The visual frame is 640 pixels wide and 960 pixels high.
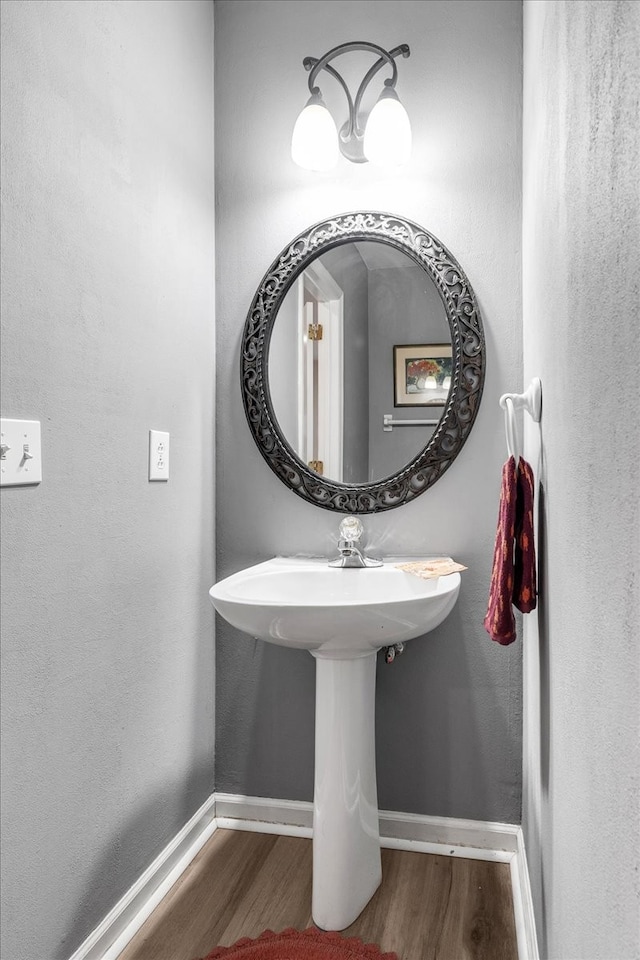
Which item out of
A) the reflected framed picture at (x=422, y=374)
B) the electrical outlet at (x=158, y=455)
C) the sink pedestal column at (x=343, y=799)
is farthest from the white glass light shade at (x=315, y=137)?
the sink pedestal column at (x=343, y=799)

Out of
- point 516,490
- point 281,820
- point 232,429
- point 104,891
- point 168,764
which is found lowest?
point 281,820

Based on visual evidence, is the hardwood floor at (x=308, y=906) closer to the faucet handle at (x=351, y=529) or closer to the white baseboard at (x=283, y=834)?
the white baseboard at (x=283, y=834)

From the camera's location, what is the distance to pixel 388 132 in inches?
67.9

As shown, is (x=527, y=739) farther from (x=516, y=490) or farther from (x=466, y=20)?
(x=466, y=20)

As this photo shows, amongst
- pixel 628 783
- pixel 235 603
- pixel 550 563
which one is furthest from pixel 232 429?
pixel 628 783

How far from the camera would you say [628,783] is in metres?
0.57

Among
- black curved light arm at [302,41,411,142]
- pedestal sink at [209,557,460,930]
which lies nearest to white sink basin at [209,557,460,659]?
pedestal sink at [209,557,460,930]

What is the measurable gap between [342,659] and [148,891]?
0.72 metres

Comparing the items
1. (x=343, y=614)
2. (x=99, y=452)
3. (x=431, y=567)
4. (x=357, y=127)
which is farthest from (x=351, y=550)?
(x=357, y=127)

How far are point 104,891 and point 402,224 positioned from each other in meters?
1.77

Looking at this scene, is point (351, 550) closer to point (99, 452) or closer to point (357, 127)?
point (99, 452)

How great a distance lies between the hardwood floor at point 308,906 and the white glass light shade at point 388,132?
6.14ft

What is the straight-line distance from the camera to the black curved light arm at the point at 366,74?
176 cm

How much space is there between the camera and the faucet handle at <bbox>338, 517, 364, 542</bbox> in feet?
5.92
